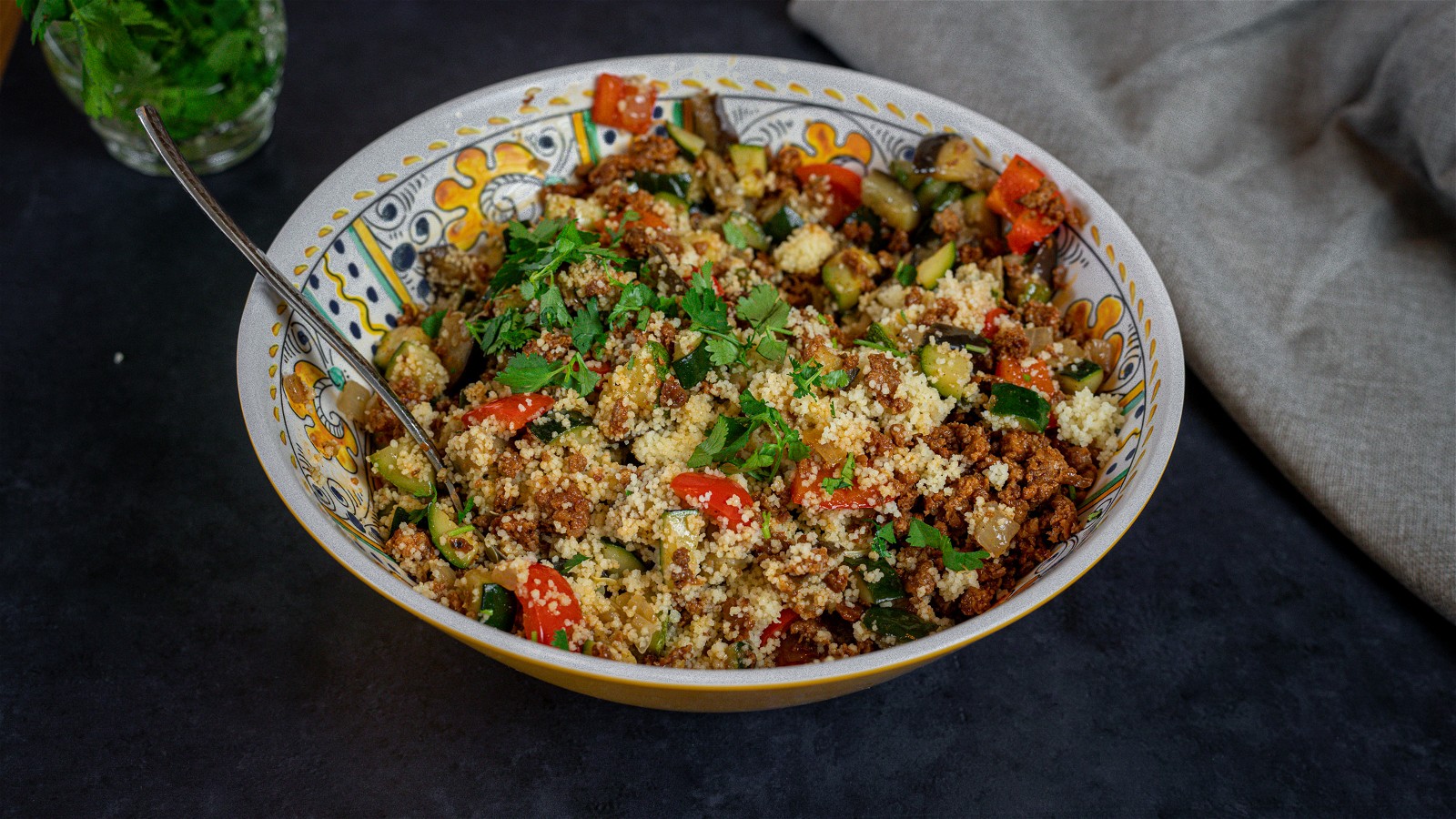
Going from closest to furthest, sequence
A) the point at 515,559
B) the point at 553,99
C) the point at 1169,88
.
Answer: the point at 515,559, the point at 553,99, the point at 1169,88

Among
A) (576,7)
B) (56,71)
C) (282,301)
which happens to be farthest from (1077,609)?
(56,71)

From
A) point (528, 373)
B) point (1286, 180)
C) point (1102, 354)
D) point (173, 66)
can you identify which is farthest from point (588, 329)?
point (1286, 180)

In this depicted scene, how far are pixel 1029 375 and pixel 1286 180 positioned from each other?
1.40 m

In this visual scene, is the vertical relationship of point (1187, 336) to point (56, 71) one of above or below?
below

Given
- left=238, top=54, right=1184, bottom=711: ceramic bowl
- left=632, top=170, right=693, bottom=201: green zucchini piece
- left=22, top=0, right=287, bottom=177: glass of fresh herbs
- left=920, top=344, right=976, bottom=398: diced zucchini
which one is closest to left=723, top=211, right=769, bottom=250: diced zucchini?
left=632, top=170, right=693, bottom=201: green zucchini piece

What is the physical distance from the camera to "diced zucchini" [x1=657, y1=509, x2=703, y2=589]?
1.72 metres

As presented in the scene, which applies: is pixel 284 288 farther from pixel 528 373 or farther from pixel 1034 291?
pixel 1034 291

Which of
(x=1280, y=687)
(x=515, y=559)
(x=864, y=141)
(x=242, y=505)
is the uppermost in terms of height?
(x=864, y=141)

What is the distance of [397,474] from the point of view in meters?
1.87

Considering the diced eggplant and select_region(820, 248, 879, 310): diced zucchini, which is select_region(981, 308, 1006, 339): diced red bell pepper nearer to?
the diced eggplant

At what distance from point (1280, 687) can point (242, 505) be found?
7.33 ft

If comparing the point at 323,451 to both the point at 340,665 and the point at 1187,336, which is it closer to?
the point at 340,665

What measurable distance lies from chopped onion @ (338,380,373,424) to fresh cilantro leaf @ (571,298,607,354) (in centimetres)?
43

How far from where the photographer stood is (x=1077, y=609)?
2.17 metres
